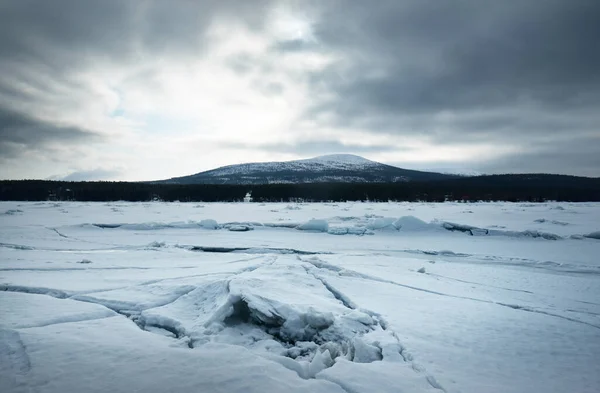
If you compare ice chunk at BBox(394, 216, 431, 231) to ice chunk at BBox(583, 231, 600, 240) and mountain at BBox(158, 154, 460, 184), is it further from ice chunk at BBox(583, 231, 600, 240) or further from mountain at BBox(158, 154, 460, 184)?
mountain at BBox(158, 154, 460, 184)

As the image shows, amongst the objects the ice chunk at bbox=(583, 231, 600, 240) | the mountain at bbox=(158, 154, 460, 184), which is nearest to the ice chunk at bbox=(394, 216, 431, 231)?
the ice chunk at bbox=(583, 231, 600, 240)

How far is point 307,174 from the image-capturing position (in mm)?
108938

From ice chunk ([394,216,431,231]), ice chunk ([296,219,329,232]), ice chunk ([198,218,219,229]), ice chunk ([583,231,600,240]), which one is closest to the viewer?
ice chunk ([583,231,600,240])

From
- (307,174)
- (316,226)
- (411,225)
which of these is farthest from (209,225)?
(307,174)

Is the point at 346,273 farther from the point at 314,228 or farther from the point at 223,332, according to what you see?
the point at 314,228

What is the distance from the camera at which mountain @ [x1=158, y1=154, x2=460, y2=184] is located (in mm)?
100938

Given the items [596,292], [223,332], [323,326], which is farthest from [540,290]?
Answer: [223,332]

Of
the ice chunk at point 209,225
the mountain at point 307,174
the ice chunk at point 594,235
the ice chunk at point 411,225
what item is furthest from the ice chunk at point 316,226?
the mountain at point 307,174

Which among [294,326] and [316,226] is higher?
[316,226]

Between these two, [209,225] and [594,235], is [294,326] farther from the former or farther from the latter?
[594,235]

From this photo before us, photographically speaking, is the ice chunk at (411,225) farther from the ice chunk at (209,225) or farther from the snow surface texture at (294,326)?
the ice chunk at (209,225)

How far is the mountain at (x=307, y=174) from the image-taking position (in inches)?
3974

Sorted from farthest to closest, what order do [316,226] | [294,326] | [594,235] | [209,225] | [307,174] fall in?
[307,174]
[209,225]
[316,226]
[594,235]
[294,326]

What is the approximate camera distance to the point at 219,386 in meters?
2.12
